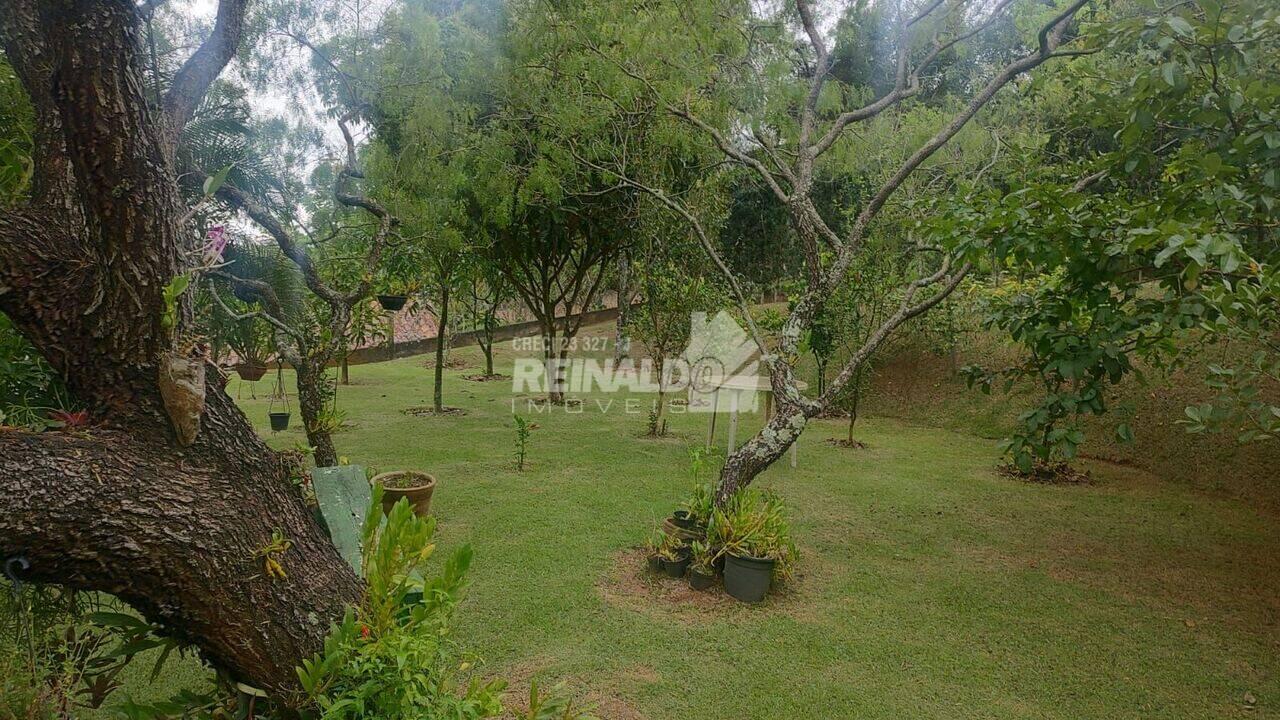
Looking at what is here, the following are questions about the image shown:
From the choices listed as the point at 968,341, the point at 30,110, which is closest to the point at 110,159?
the point at 30,110

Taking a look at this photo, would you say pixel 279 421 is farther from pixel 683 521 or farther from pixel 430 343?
pixel 430 343

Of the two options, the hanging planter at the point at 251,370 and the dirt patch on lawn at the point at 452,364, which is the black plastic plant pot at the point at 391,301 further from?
the dirt patch on lawn at the point at 452,364

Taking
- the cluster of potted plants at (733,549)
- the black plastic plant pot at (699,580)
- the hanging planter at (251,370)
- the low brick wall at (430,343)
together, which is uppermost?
the low brick wall at (430,343)

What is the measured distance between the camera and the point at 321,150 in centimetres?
538

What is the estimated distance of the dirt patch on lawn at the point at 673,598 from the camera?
10.5ft

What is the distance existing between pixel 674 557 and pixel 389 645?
2319 millimetres

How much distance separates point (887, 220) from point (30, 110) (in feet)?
23.5

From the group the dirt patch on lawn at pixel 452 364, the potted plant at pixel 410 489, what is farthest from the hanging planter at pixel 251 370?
the dirt patch on lawn at pixel 452 364

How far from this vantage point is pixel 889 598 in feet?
11.3

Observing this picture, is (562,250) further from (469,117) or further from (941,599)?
(941,599)

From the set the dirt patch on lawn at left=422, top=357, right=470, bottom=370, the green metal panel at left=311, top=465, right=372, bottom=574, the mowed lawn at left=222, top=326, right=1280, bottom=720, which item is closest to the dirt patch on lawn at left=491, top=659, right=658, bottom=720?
the mowed lawn at left=222, top=326, right=1280, bottom=720

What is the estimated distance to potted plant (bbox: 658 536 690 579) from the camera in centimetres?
357

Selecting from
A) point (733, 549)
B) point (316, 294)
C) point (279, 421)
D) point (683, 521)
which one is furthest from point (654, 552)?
point (279, 421)

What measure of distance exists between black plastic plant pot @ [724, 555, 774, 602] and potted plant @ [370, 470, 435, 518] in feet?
6.04
